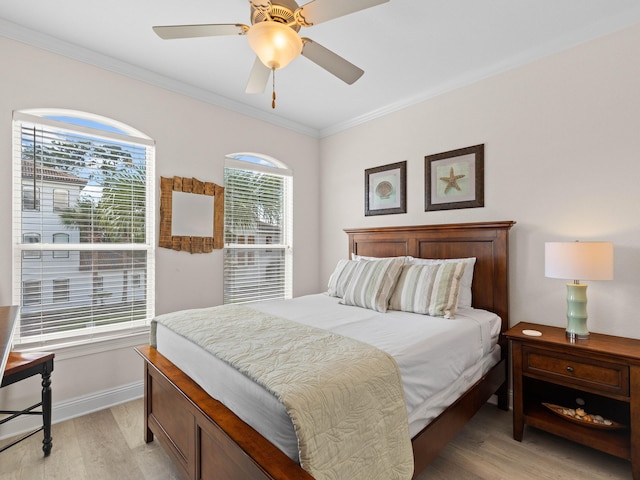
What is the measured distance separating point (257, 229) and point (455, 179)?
84.2 inches

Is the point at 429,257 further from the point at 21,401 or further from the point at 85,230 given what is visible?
the point at 21,401

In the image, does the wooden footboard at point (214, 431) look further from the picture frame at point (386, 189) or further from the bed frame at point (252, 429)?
the picture frame at point (386, 189)

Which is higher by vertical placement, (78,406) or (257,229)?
(257,229)

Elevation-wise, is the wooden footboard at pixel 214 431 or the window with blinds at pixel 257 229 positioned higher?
the window with blinds at pixel 257 229

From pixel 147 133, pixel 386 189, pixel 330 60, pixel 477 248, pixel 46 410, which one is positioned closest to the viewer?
pixel 330 60

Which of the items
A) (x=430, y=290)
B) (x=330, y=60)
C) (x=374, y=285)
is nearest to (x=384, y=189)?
(x=374, y=285)

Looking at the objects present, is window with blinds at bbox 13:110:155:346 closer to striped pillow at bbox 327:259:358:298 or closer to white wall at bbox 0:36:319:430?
white wall at bbox 0:36:319:430

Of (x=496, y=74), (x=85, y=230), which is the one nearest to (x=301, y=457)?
(x=85, y=230)

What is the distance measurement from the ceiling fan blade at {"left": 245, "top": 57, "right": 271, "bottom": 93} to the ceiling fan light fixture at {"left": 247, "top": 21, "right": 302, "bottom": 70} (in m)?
0.37

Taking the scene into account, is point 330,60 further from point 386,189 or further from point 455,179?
point 386,189

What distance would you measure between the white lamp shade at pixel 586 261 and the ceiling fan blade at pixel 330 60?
1681 mm

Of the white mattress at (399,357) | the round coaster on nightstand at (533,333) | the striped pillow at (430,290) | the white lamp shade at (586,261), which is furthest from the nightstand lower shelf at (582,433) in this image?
the white lamp shade at (586,261)

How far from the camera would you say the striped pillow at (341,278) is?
9.30ft

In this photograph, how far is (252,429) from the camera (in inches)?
49.3
